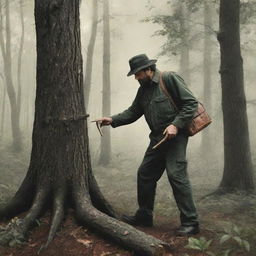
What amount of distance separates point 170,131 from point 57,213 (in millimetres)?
1760

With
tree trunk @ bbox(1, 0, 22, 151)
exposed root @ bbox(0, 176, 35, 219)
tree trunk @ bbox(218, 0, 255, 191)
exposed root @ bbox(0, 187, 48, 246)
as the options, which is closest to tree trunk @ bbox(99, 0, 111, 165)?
tree trunk @ bbox(1, 0, 22, 151)

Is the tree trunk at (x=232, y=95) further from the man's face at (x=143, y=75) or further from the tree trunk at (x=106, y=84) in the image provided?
the tree trunk at (x=106, y=84)

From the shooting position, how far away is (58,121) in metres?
4.86

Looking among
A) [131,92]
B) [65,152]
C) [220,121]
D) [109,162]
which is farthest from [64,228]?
[131,92]

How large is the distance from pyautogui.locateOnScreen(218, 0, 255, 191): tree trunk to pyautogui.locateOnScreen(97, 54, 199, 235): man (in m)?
3.42

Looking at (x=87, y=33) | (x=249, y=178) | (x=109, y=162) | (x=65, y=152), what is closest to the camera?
(x=65, y=152)

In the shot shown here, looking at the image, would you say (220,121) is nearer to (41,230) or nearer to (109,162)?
(109,162)

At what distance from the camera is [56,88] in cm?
485

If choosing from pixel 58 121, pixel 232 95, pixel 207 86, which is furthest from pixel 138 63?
pixel 207 86

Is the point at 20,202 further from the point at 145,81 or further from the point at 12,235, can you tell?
the point at 145,81

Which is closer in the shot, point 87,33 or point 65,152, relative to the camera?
point 65,152

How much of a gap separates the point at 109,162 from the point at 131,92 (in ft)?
120

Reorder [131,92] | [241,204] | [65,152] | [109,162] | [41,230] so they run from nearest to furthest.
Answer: [41,230], [65,152], [241,204], [109,162], [131,92]

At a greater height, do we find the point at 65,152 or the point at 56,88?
the point at 56,88
